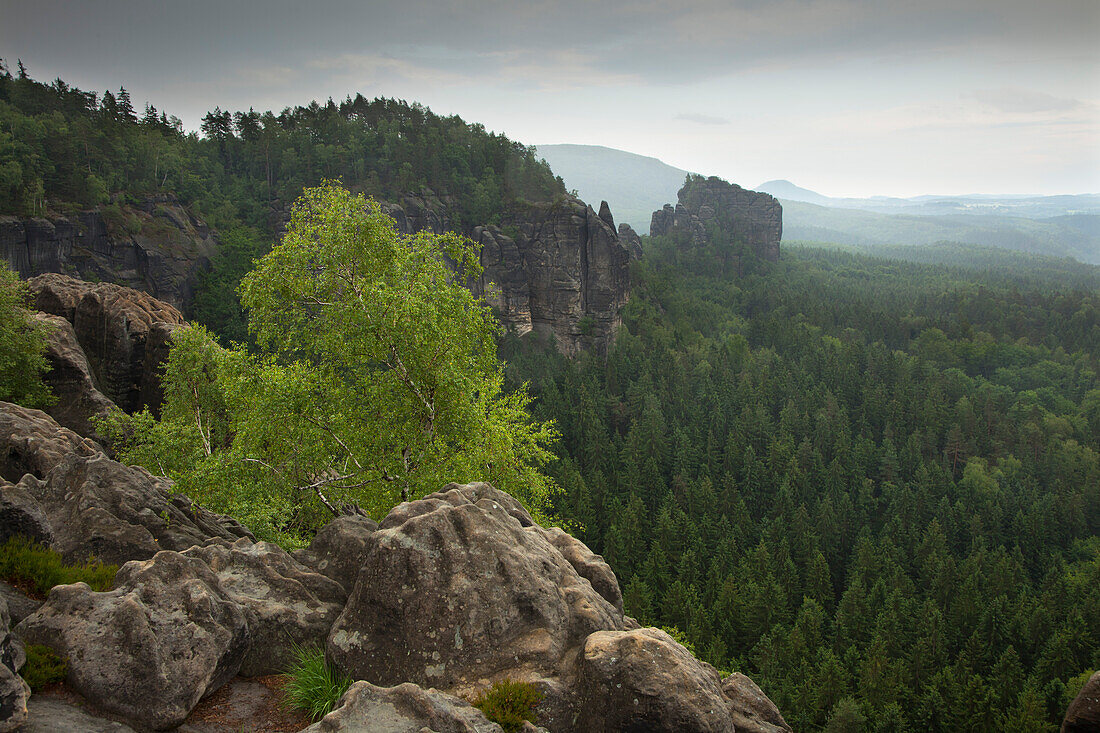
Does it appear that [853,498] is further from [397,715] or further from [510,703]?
[397,715]

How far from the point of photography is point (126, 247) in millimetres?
76812

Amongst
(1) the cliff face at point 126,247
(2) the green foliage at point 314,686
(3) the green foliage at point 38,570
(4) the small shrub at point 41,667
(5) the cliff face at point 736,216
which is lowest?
(2) the green foliage at point 314,686

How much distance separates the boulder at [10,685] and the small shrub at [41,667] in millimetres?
287

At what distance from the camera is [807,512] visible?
224ft

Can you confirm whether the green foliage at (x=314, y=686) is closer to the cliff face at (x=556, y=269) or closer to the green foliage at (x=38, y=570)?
the green foliage at (x=38, y=570)

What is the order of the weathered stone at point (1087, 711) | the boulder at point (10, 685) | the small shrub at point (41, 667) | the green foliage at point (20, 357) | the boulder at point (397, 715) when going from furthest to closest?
the green foliage at point (20, 357) → the weathered stone at point (1087, 711) → the boulder at point (397, 715) → the small shrub at point (41, 667) → the boulder at point (10, 685)

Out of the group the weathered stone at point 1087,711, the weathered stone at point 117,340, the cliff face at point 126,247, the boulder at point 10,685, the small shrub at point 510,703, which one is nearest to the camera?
the boulder at point 10,685

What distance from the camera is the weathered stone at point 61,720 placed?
7122 mm

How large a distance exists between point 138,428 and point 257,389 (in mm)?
9313

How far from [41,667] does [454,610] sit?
5459 millimetres

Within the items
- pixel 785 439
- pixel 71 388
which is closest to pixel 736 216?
pixel 785 439

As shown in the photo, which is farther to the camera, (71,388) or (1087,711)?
(71,388)

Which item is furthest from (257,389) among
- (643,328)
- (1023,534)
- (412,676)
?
(643,328)

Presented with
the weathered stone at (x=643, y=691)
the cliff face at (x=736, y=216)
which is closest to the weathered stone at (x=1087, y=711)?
the weathered stone at (x=643, y=691)
